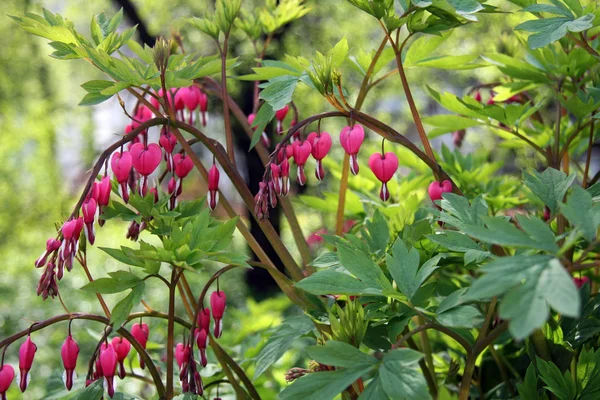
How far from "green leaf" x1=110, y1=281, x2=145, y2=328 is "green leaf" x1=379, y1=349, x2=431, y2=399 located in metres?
0.29

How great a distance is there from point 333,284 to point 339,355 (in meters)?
0.08

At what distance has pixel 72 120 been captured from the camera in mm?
7848

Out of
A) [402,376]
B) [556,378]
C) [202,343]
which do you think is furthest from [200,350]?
[556,378]

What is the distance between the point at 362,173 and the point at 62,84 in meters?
8.23

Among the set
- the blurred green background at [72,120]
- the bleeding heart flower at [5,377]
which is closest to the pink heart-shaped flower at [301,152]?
the bleeding heart flower at [5,377]

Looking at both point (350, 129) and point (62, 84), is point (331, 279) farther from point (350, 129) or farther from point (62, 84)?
point (62, 84)

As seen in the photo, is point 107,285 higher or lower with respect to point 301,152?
lower

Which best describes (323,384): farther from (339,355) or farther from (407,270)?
(407,270)

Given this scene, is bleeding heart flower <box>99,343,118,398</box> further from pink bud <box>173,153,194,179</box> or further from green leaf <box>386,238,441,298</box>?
green leaf <box>386,238,441,298</box>

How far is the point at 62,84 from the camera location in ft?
28.3

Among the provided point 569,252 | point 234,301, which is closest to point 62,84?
point 234,301

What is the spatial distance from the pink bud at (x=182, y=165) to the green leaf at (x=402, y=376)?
416mm

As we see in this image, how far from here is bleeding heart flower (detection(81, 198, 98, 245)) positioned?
763 millimetres

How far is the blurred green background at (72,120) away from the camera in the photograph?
186 inches
